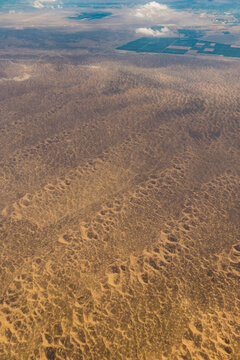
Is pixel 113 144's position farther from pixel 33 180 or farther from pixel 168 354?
pixel 168 354

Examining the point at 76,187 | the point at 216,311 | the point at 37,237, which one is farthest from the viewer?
the point at 76,187

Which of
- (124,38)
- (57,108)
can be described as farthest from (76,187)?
(124,38)

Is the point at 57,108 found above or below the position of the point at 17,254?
above

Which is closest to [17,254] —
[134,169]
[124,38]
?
[134,169]

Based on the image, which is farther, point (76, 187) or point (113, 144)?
point (113, 144)

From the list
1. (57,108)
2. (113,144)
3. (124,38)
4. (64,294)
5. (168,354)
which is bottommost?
(168,354)

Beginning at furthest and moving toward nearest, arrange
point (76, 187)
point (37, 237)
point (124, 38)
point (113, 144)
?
point (124, 38) → point (113, 144) → point (76, 187) → point (37, 237)
